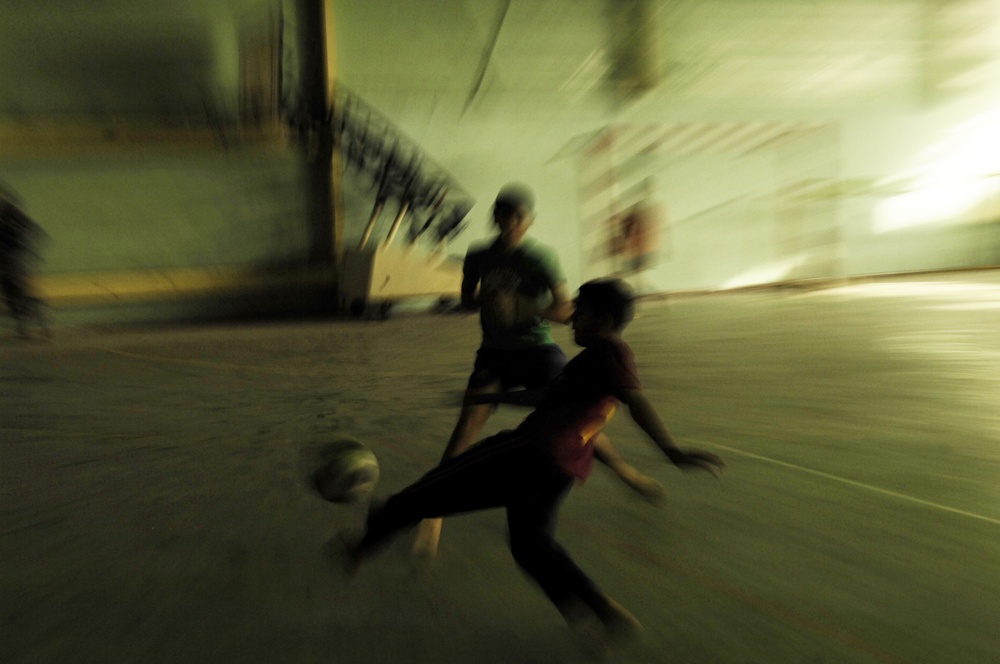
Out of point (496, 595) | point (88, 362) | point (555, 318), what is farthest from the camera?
point (88, 362)

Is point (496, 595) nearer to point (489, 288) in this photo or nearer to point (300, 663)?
point (300, 663)

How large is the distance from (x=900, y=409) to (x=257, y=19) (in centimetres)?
1366

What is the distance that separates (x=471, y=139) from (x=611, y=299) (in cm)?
1430

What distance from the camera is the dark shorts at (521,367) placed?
9.45ft

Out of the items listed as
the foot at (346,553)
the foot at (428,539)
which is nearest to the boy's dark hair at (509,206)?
the foot at (428,539)

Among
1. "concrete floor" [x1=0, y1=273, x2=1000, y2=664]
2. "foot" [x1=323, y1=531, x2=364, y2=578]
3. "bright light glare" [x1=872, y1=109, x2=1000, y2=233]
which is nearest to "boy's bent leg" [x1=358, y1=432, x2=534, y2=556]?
"foot" [x1=323, y1=531, x2=364, y2=578]

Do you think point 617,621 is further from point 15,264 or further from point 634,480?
A: point 15,264

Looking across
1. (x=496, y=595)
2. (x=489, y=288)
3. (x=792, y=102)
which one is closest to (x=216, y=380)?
(x=489, y=288)

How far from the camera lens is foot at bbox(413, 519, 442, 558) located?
2.65 metres

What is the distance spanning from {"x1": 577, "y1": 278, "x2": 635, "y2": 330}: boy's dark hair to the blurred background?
36.9ft

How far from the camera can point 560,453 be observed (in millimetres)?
1993

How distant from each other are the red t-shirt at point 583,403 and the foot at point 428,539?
79 centimetres

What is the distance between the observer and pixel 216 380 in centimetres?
689

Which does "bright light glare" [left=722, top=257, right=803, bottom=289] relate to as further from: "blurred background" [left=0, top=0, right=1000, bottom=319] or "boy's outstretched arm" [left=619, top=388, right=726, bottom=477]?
"boy's outstretched arm" [left=619, top=388, right=726, bottom=477]
